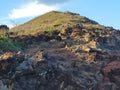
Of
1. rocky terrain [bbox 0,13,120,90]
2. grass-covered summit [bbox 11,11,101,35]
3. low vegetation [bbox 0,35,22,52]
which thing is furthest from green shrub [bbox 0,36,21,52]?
grass-covered summit [bbox 11,11,101,35]

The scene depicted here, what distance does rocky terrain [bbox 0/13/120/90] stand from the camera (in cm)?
2570

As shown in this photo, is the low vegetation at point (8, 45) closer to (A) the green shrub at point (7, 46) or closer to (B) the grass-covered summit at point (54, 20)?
(A) the green shrub at point (7, 46)

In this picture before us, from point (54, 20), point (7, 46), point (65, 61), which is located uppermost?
point (54, 20)

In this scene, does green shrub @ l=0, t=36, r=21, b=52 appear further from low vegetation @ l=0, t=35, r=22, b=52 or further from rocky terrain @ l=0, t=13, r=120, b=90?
rocky terrain @ l=0, t=13, r=120, b=90

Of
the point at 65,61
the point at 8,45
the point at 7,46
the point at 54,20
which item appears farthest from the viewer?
the point at 54,20

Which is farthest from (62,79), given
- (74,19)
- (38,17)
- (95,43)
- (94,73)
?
(38,17)

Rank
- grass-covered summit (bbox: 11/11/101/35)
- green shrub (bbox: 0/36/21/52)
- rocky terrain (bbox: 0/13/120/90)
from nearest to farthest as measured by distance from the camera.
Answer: rocky terrain (bbox: 0/13/120/90) → green shrub (bbox: 0/36/21/52) → grass-covered summit (bbox: 11/11/101/35)

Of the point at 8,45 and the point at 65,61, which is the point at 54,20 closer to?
the point at 8,45

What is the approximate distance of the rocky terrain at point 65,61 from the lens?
2570cm

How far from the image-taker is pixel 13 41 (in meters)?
38.2

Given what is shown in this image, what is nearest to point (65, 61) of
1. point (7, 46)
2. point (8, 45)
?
point (7, 46)

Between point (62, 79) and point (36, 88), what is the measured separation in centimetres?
213

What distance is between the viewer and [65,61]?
1231 inches

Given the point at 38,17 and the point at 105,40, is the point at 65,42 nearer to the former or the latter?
the point at 105,40
